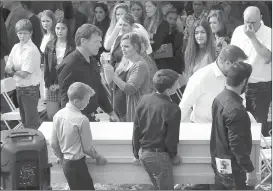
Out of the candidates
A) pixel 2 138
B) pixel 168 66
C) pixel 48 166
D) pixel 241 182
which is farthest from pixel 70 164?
pixel 168 66

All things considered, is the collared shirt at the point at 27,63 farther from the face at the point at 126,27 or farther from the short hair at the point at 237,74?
the short hair at the point at 237,74

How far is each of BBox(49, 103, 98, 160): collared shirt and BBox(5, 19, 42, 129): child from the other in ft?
7.96

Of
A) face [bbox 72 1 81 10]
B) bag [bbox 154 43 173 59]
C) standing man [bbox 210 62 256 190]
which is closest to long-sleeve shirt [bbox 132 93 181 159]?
standing man [bbox 210 62 256 190]

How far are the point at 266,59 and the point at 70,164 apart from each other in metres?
2.97

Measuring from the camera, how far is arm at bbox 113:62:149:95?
300 inches

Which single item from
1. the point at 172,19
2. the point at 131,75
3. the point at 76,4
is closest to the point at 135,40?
the point at 131,75

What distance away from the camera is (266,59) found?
28.8 feet

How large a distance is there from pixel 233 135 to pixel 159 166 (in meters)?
0.75

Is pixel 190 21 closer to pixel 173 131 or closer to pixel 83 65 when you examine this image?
pixel 83 65

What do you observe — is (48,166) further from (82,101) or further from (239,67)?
(239,67)

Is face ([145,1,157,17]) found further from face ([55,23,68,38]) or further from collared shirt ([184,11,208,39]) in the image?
face ([55,23,68,38])

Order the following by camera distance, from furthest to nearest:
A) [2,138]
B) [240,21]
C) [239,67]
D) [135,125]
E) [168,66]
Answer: [240,21] → [168,66] → [2,138] → [135,125] → [239,67]

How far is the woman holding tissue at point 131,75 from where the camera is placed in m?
7.64

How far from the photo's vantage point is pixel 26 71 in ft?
29.5
